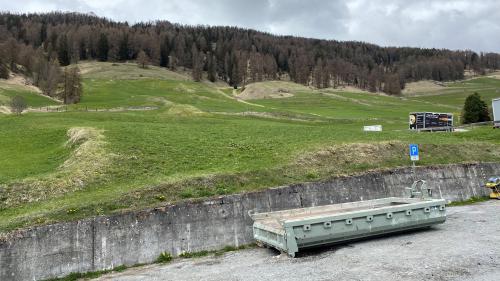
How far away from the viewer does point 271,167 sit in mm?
22422

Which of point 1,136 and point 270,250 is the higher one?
point 1,136

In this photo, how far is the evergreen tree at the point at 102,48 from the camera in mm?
189188

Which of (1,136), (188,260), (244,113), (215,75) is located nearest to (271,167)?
(188,260)

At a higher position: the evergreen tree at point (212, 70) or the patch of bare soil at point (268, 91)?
the evergreen tree at point (212, 70)

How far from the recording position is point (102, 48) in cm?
18950

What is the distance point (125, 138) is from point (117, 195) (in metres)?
9.68

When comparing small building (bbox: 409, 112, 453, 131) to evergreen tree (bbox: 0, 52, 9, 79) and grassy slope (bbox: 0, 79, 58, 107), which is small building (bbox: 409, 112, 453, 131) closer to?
grassy slope (bbox: 0, 79, 58, 107)

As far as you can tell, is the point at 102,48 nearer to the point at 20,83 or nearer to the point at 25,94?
the point at 20,83

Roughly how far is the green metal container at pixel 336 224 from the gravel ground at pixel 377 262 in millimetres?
380

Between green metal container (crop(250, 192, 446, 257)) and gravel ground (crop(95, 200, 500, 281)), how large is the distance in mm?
380

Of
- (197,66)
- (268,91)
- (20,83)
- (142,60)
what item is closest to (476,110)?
(268,91)

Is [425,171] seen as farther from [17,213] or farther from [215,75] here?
[215,75]

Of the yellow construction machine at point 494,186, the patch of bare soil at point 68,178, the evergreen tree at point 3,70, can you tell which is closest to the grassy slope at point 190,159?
the patch of bare soil at point 68,178

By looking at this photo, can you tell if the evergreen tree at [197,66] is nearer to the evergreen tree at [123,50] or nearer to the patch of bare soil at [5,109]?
the evergreen tree at [123,50]
